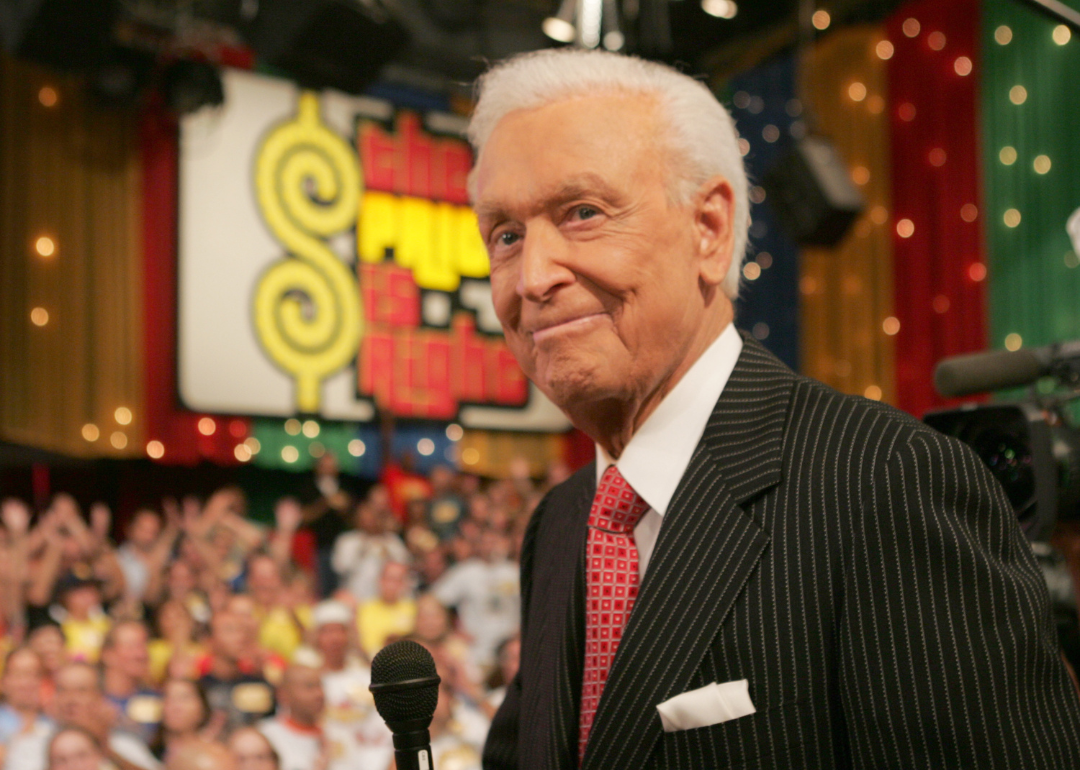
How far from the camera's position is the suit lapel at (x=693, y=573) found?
3.01 feet

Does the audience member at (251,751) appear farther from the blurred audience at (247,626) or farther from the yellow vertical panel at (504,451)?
the yellow vertical panel at (504,451)

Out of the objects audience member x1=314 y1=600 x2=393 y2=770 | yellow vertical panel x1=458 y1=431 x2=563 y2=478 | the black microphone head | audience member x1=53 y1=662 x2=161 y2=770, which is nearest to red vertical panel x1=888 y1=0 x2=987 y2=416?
yellow vertical panel x1=458 y1=431 x2=563 y2=478

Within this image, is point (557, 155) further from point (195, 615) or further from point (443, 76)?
point (443, 76)

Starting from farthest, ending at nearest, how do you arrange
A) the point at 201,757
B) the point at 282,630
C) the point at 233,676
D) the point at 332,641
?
the point at 282,630, the point at 332,641, the point at 233,676, the point at 201,757

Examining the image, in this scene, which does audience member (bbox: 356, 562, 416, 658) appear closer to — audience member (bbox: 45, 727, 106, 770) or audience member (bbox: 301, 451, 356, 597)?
audience member (bbox: 301, 451, 356, 597)

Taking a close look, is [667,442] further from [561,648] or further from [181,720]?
[181,720]

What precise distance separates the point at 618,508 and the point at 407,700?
0.36 meters

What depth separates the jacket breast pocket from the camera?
0.88 meters

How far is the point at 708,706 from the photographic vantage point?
89cm

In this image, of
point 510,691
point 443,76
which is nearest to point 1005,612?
point 510,691

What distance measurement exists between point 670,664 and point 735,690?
0.06 metres

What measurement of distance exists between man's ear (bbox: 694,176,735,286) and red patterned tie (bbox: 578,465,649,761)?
24cm

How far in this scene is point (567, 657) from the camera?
3.57 ft

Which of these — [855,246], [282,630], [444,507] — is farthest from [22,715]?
[855,246]
